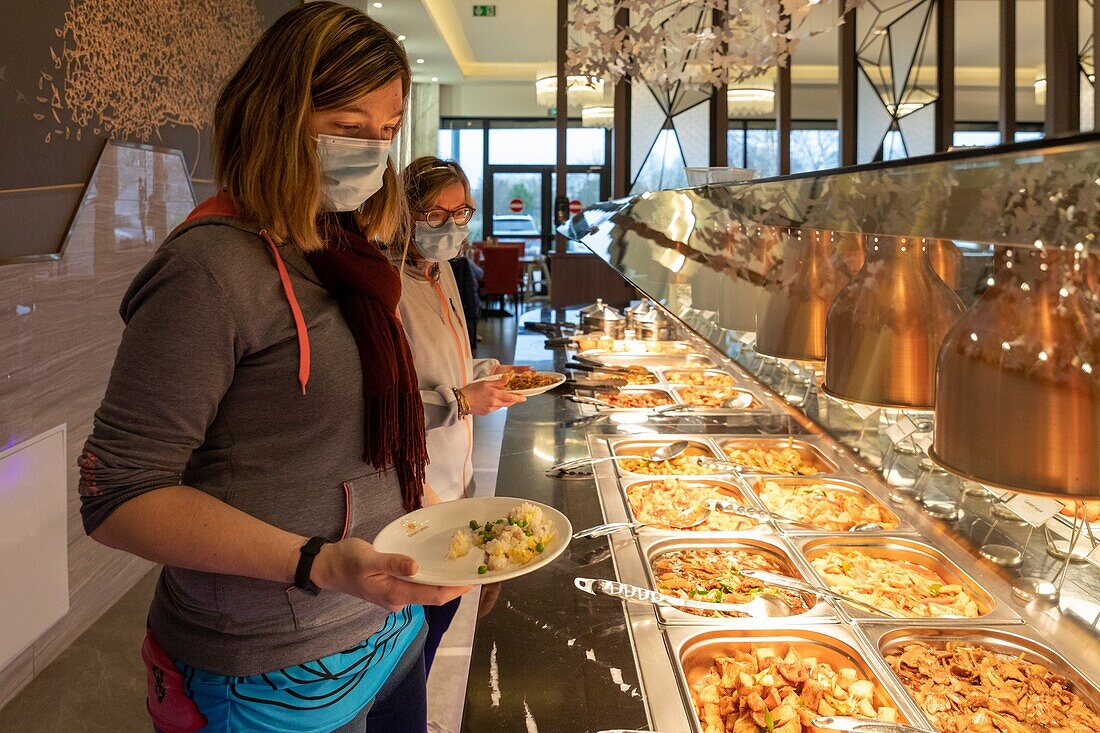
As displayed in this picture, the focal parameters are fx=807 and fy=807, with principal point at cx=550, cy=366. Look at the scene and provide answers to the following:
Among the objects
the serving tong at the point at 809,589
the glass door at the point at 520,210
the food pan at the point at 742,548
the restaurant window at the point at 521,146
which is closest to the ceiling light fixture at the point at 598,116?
the restaurant window at the point at 521,146

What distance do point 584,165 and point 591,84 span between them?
998 centimetres

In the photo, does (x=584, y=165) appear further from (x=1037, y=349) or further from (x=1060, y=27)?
(x=1037, y=349)

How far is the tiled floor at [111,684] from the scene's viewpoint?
2703 mm

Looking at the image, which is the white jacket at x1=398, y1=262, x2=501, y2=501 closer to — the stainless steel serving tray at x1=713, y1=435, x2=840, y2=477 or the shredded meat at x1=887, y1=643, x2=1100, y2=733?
the stainless steel serving tray at x1=713, y1=435, x2=840, y2=477

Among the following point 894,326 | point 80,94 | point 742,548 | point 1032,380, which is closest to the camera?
point 1032,380

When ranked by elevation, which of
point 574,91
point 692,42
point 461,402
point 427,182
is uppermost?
point 574,91

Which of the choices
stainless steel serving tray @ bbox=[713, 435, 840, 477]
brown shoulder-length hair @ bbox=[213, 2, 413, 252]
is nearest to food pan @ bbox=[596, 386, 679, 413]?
stainless steel serving tray @ bbox=[713, 435, 840, 477]

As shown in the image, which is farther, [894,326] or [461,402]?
[461,402]

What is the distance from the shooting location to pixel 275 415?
103cm

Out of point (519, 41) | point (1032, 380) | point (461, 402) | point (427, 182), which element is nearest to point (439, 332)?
point (461, 402)

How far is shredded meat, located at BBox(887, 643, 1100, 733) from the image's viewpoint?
1168 mm

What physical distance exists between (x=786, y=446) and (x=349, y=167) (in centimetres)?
181

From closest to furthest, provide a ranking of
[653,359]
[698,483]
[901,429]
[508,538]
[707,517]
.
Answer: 1. [508,538]
2. [707,517]
3. [901,429]
4. [698,483]
5. [653,359]

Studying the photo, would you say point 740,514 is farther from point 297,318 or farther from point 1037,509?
point 297,318
